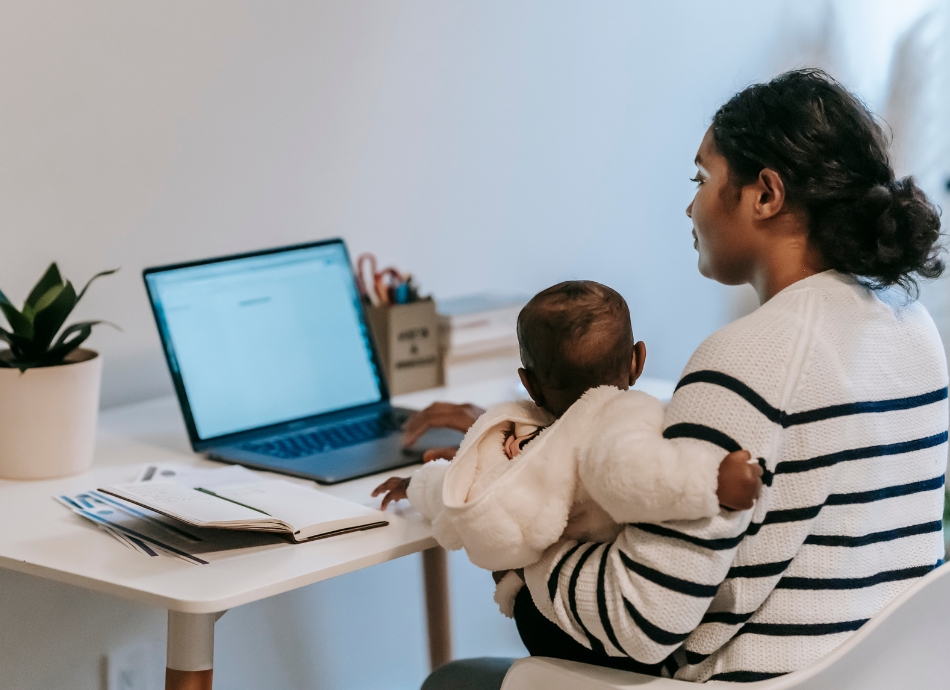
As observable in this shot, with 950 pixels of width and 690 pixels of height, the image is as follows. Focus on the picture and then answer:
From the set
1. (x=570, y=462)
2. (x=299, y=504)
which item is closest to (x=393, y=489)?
(x=299, y=504)

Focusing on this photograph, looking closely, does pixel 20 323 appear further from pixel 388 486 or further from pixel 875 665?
pixel 875 665

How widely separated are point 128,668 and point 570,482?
1067 mm

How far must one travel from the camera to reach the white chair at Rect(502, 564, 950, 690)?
0.93 metres

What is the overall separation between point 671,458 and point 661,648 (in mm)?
179

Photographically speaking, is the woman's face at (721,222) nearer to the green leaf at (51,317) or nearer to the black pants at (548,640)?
the black pants at (548,640)

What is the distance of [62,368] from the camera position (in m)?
1.37

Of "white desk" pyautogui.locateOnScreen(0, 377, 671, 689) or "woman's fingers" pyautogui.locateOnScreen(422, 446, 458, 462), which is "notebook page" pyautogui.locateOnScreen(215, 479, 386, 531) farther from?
"woman's fingers" pyautogui.locateOnScreen(422, 446, 458, 462)

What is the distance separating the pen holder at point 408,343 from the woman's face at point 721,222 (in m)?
0.82

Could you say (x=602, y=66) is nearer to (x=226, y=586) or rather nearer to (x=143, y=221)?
(x=143, y=221)

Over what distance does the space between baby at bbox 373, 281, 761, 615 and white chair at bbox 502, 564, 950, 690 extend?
0.11 metres

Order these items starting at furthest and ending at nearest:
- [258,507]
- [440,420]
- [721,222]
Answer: [440,420] → [258,507] → [721,222]

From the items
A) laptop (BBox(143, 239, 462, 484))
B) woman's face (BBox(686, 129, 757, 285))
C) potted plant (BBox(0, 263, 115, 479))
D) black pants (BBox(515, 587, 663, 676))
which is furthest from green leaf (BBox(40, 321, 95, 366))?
woman's face (BBox(686, 129, 757, 285))

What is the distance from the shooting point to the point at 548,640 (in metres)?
1.12

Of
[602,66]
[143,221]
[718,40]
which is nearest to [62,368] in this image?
[143,221]
